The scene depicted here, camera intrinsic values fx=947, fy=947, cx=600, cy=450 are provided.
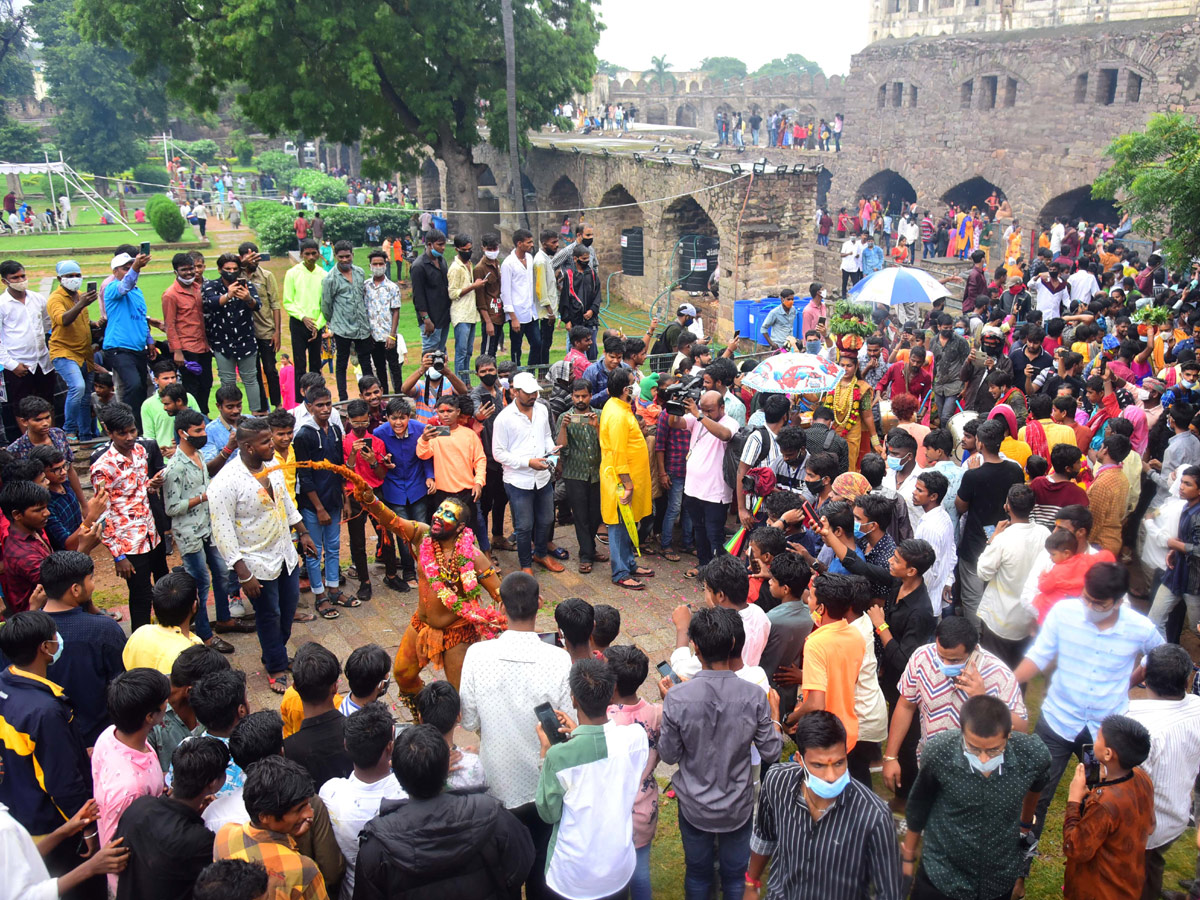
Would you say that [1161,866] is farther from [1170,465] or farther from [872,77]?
[872,77]

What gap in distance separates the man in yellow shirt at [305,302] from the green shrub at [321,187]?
79.3 ft

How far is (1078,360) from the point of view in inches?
289

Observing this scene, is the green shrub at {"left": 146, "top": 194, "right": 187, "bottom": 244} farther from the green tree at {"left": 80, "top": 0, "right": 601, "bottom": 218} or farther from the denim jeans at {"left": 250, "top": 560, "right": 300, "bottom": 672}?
the denim jeans at {"left": 250, "top": 560, "right": 300, "bottom": 672}

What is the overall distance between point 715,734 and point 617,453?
3.25m

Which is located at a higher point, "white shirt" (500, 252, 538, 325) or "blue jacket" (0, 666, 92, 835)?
"white shirt" (500, 252, 538, 325)

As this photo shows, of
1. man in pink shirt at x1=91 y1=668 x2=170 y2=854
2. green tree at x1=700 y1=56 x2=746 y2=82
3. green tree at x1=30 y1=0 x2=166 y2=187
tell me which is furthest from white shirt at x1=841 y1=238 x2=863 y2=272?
green tree at x1=700 y1=56 x2=746 y2=82

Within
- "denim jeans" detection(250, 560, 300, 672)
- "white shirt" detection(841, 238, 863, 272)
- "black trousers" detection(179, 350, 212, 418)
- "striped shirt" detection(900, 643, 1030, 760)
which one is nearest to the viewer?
"striped shirt" detection(900, 643, 1030, 760)

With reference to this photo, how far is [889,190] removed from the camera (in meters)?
32.5

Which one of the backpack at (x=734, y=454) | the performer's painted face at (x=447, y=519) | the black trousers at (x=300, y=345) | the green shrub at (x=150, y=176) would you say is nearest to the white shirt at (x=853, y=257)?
the black trousers at (x=300, y=345)

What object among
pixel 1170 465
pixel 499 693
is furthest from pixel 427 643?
pixel 1170 465

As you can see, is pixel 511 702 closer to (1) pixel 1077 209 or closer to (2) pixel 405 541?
(2) pixel 405 541

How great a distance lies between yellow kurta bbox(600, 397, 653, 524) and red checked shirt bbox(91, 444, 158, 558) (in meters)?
2.87

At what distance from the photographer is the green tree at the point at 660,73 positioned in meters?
55.4

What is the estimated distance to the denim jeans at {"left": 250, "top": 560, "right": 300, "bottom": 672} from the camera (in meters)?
5.45
